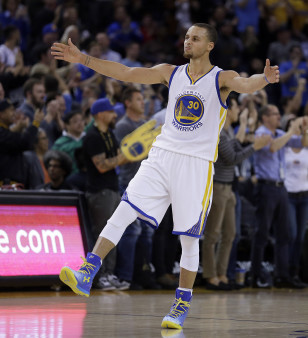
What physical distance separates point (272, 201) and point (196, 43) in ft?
16.0

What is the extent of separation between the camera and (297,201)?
11930mm

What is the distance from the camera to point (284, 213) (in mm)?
11391

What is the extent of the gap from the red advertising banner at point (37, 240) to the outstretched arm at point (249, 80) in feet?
12.7

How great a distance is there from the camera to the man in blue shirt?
37.0ft

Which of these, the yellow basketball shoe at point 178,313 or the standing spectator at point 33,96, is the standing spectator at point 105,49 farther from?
the yellow basketball shoe at point 178,313

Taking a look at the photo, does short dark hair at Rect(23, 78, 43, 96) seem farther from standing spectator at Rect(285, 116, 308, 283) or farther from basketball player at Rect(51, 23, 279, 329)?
basketball player at Rect(51, 23, 279, 329)

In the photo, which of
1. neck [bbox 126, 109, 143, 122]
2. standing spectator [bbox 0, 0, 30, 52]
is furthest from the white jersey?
standing spectator [bbox 0, 0, 30, 52]

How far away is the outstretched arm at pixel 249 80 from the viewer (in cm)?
632

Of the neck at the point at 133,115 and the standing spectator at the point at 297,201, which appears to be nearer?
the neck at the point at 133,115

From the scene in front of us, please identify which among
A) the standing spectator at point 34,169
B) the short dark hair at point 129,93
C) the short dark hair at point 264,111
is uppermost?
the short dark hair at point 129,93

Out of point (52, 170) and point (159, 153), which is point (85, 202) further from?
point (159, 153)

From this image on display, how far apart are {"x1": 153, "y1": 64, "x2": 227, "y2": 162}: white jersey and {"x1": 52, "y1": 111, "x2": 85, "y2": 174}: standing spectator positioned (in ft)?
14.8

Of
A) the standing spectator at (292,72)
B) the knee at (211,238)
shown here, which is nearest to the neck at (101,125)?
the knee at (211,238)

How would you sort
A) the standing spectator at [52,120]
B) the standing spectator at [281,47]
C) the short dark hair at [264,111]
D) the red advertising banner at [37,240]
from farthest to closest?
the standing spectator at [281,47], the standing spectator at [52,120], the short dark hair at [264,111], the red advertising banner at [37,240]
